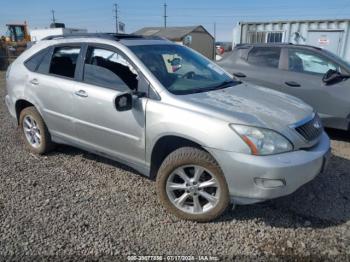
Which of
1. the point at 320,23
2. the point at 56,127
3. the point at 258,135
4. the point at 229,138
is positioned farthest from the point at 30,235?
the point at 320,23

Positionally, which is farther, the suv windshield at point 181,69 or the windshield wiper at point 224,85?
the windshield wiper at point 224,85

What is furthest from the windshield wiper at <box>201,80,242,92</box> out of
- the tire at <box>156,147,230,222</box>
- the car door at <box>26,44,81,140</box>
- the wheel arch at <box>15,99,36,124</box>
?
the wheel arch at <box>15,99,36,124</box>

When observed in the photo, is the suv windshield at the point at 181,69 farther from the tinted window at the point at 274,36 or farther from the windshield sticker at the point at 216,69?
the tinted window at the point at 274,36

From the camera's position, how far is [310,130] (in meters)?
2.92

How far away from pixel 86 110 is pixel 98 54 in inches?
25.9

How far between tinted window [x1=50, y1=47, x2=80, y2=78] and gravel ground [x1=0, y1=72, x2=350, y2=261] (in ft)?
4.15

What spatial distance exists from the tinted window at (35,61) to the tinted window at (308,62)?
413 cm

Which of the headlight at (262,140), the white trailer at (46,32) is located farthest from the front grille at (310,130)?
the white trailer at (46,32)

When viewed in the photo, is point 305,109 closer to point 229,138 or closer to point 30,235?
point 229,138

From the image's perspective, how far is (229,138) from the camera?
2551 mm

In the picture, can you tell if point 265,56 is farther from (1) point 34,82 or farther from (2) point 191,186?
(1) point 34,82

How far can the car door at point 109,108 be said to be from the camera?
3.11 meters

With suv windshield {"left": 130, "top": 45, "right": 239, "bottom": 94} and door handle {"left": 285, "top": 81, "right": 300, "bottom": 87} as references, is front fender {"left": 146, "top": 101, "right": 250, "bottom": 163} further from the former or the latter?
door handle {"left": 285, "top": 81, "right": 300, "bottom": 87}

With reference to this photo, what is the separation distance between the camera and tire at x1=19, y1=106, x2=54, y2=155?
421 centimetres
